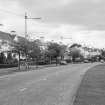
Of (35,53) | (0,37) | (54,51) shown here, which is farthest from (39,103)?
(54,51)

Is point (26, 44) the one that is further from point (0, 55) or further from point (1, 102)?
point (1, 102)

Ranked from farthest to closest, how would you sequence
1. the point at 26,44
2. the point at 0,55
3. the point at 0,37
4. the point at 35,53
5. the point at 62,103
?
the point at 0,37, the point at 0,55, the point at 35,53, the point at 26,44, the point at 62,103

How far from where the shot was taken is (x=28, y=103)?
8984 millimetres

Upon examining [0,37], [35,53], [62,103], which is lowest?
[62,103]

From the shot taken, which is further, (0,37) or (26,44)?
(0,37)

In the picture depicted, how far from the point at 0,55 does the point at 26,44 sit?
596 inches

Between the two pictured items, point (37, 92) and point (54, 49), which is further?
point (54, 49)

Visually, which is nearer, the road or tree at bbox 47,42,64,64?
the road

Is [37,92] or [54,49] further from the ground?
[54,49]

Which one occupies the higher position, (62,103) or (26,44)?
(26,44)

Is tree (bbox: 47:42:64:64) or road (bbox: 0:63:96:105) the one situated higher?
tree (bbox: 47:42:64:64)

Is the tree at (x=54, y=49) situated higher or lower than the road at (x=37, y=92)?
higher

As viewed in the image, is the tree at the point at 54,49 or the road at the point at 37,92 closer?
the road at the point at 37,92

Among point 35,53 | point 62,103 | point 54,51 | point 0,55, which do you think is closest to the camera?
point 62,103
